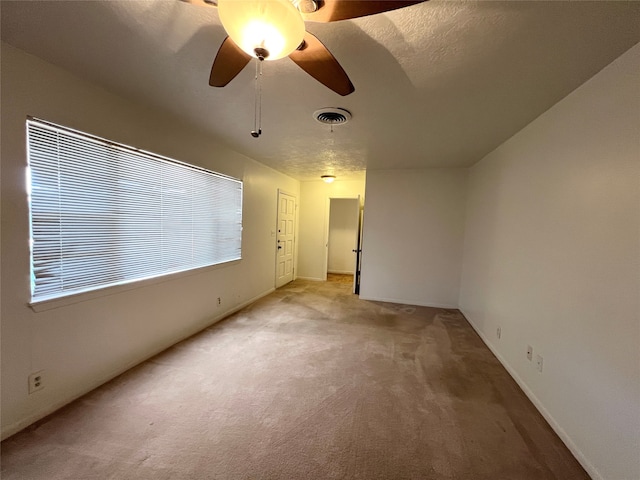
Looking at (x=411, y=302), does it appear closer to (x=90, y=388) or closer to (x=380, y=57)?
(x=380, y=57)

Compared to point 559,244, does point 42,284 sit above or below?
below

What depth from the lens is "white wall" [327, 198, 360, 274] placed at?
7250mm

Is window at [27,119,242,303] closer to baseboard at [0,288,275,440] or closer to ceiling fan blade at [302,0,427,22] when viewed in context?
baseboard at [0,288,275,440]

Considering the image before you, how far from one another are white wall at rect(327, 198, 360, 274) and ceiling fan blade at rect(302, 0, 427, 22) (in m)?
6.20

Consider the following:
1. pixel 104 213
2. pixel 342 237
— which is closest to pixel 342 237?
pixel 342 237

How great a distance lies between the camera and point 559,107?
77.1 inches

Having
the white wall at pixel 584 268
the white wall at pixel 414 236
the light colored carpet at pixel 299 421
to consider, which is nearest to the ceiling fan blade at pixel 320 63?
the white wall at pixel 584 268

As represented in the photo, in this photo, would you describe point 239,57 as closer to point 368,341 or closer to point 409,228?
point 368,341

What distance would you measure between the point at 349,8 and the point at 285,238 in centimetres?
488

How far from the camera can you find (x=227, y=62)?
1.32 meters

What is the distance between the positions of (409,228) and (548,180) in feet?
8.48

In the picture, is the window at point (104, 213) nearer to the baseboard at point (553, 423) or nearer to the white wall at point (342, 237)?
the baseboard at point (553, 423)

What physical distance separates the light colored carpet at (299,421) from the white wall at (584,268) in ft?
0.98

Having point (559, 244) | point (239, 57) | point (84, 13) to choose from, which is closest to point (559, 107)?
point (559, 244)
